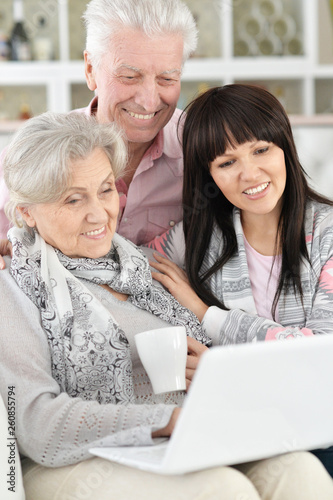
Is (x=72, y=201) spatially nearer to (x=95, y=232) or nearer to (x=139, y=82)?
(x=95, y=232)

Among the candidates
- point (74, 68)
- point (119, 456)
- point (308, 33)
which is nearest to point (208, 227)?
point (119, 456)

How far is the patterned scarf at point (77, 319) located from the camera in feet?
4.83

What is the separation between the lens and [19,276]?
151 cm

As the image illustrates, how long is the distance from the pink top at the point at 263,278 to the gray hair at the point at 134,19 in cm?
63

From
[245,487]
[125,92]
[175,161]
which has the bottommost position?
[245,487]

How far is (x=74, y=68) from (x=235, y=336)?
3452 millimetres

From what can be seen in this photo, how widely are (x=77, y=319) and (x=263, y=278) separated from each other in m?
0.56

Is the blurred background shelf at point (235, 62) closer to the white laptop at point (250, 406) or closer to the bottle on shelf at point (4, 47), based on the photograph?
the bottle on shelf at point (4, 47)

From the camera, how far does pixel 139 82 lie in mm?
1937

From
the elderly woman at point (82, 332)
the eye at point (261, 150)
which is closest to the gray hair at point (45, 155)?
the elderly woman at point (82, 332)

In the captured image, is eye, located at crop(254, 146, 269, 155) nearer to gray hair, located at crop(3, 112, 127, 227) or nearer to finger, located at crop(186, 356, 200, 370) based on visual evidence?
gray hair, located at crop(3, 112, 127, 227)

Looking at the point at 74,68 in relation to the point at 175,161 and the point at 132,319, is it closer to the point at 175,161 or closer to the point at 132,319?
the point at 175,161

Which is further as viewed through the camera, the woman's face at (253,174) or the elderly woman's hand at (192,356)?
the woman's face at (253,174)

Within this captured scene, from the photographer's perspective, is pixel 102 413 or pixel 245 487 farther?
pixel 102 413
